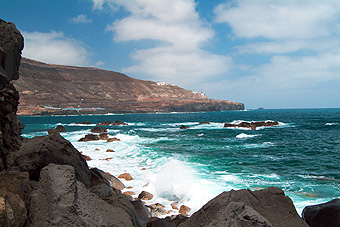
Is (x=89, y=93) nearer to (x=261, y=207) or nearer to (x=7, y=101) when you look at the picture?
(x=7, y=101)

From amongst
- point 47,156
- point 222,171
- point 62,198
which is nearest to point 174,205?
point 47,156

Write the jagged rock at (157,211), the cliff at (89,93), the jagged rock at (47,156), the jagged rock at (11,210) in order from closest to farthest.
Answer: the jagged rock at (11,210) → the jagged rock at (47,156) → the jagged rock at (157,211) → the cliff at (89,93)

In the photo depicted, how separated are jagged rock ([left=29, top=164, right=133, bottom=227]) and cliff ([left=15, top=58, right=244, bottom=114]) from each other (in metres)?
118

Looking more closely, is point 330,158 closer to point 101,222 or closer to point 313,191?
point 313,191

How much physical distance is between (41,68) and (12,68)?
17978 cm

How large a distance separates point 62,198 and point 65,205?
0.14m

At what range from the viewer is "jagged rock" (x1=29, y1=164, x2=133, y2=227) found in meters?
3.47

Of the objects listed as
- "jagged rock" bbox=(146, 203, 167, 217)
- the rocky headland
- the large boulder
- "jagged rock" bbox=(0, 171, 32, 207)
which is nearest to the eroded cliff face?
the rocky headland

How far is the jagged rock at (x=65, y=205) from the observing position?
11.4 ft

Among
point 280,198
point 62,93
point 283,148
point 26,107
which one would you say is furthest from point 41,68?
point 280,198

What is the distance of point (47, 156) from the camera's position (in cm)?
630

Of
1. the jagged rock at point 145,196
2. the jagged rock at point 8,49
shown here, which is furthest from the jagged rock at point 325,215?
the jagged rock at point 8,49

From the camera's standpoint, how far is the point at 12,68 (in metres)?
5.84

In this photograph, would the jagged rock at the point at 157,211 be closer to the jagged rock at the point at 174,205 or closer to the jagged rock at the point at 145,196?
the jagged rock at the point at 174,205
